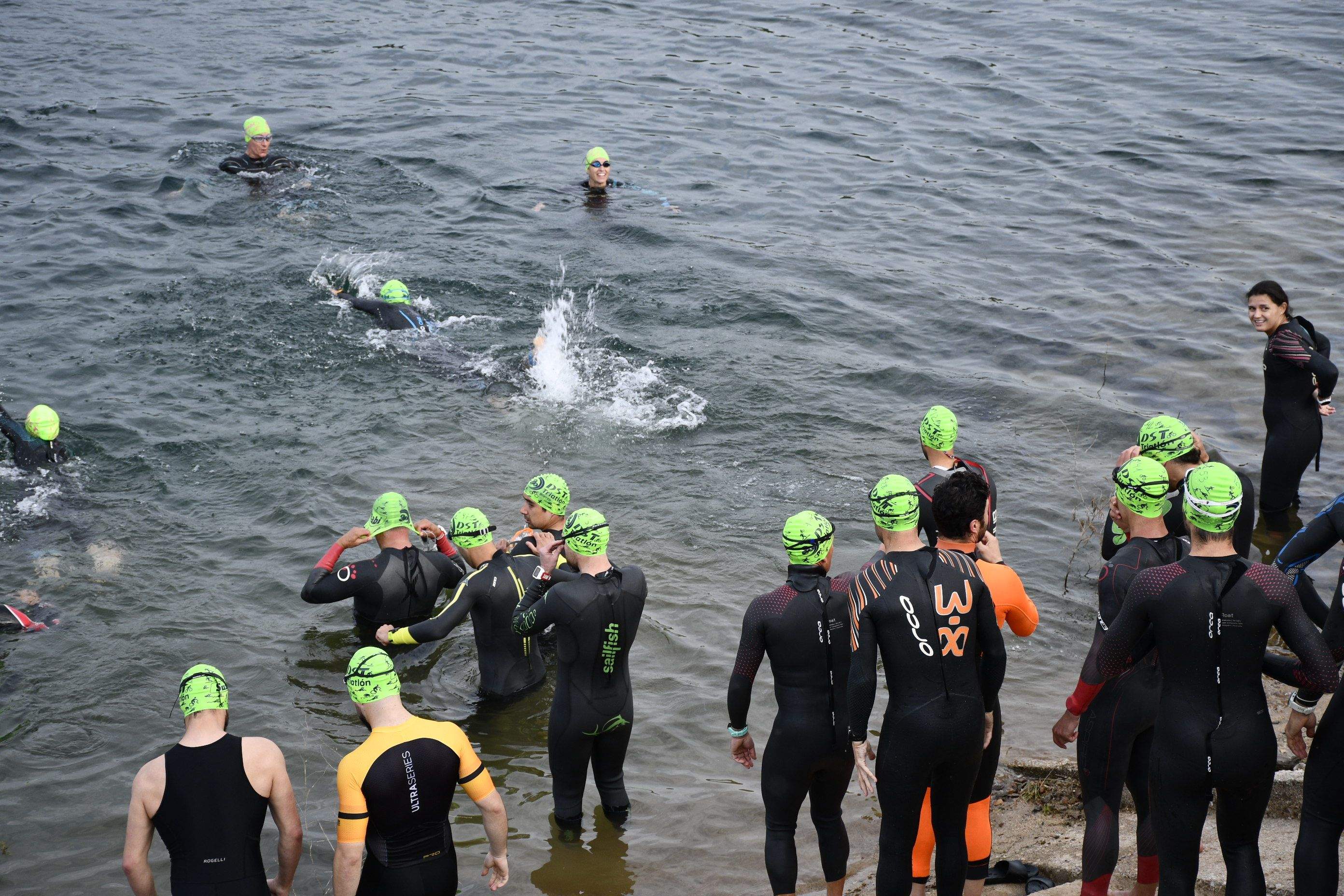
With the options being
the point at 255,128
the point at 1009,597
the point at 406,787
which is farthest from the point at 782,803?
the point at 255,128

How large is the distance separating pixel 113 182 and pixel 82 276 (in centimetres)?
393

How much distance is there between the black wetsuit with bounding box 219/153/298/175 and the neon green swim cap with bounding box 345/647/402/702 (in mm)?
15210

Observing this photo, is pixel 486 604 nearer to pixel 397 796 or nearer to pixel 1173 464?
pixel 397 796

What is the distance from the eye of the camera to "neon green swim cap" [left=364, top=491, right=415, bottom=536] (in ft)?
25.5

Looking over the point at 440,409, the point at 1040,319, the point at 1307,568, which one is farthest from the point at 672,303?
the point at 1307,568

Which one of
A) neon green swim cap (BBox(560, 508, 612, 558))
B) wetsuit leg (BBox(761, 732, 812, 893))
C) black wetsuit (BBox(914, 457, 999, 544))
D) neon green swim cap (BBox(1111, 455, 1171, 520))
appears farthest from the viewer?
black wetsuit (BBox(914, 457, 999, 544))

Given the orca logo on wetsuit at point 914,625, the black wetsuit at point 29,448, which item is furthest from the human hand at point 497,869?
the black wetsuit at point 29,448

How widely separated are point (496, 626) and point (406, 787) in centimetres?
265

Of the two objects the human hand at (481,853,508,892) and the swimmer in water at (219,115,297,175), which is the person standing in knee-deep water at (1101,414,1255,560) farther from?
the swimmer in water at (219,115,297,175)

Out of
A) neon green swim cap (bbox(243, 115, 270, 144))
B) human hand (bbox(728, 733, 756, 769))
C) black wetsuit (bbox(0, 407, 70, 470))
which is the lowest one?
black wetsuit (bbox(0, 407, 70, 470))

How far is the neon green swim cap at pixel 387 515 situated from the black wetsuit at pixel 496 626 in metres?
0.80

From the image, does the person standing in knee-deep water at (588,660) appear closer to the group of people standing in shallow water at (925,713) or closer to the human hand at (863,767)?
the group of people standing in shallow water at (925,713)

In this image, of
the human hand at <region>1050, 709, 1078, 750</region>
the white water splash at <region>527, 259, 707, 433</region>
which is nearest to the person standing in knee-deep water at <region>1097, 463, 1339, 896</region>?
the human hand at <region>1050, 709, 1078, 750</region>

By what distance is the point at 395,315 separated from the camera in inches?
533
